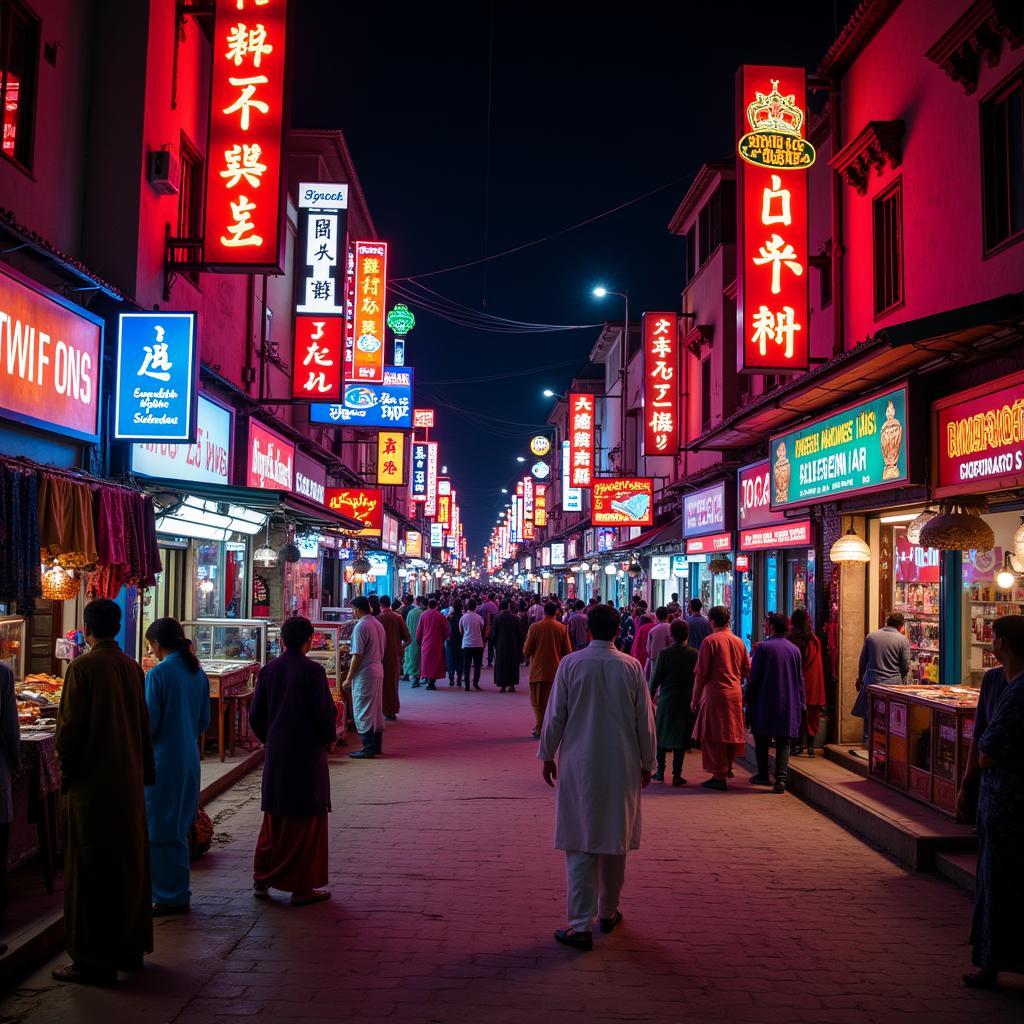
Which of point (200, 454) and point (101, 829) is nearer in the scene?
point (101, 829)

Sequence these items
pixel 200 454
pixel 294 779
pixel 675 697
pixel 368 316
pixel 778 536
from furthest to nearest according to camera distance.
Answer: pixel 368 316 < pixel 778 536 < pixel 200 454 < pixel 675 697 < pixel 294 779

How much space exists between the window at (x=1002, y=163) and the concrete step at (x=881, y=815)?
5131 millimetres

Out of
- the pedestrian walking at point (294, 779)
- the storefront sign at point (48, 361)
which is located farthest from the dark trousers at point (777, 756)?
the storefront sign at point (48, 361)

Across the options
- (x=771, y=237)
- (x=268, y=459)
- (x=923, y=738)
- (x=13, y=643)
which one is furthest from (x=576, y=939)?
(x=268, y=459)

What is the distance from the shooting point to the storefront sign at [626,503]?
2662 cm

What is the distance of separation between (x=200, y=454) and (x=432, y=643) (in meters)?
8.79

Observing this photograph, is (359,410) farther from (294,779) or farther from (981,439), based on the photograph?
(294,779)

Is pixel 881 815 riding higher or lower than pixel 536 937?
higher

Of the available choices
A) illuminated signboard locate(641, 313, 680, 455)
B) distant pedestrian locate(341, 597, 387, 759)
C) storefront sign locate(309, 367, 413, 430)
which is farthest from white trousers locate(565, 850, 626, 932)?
illuminated signboard locate(641, 313, 680, 455)

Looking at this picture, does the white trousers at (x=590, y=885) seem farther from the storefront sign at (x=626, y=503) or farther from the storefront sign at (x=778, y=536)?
the storefront sign at (x=626, y=503)

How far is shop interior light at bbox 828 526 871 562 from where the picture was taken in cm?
1172

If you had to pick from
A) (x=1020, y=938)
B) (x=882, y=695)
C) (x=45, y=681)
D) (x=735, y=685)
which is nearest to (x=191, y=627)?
(x=45, y=681)

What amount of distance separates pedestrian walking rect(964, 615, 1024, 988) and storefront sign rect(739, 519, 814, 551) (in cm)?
861

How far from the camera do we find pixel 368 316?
19.8 m
